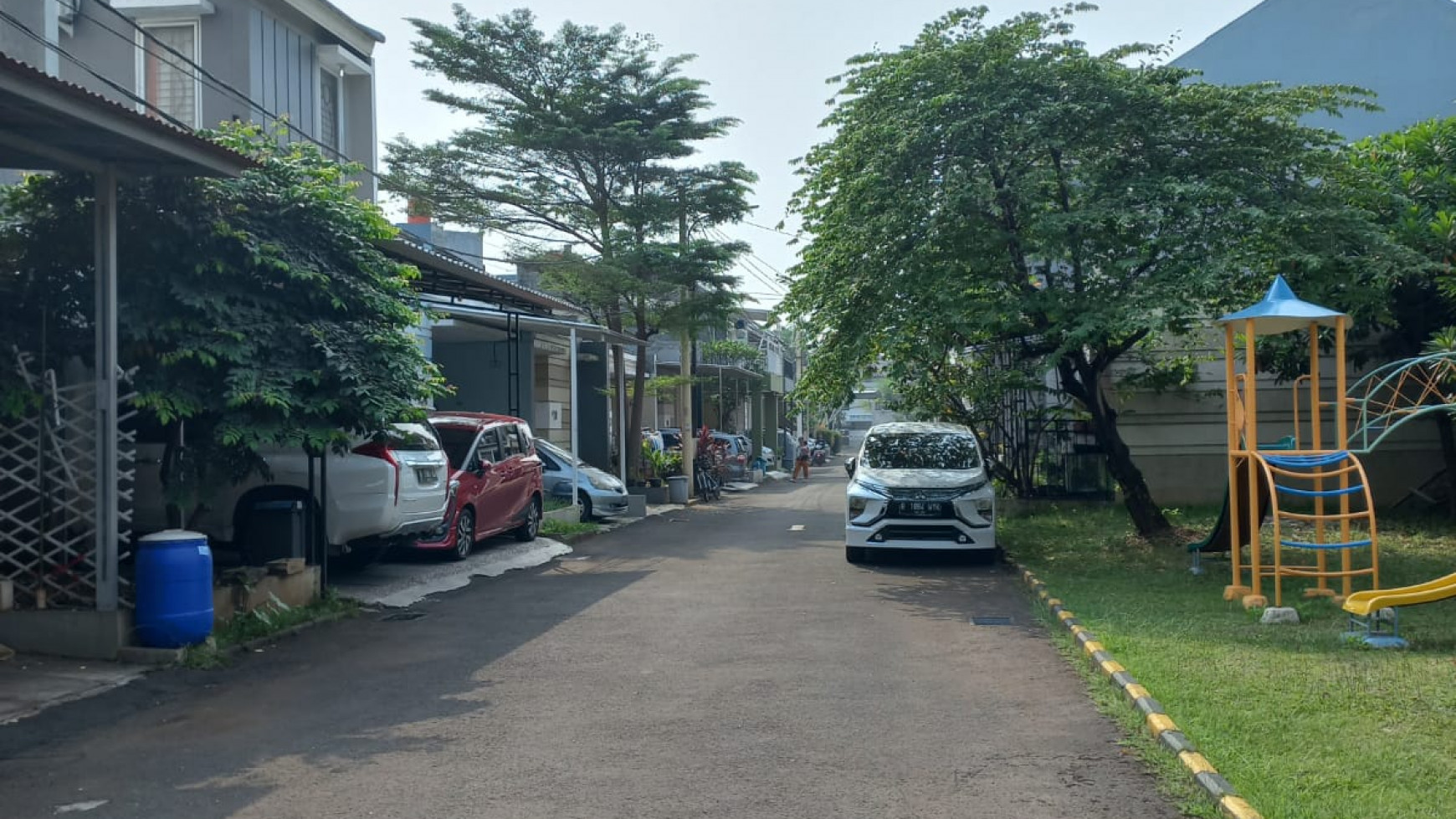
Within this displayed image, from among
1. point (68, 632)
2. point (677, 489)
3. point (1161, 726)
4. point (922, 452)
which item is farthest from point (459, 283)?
point (1161, 726)

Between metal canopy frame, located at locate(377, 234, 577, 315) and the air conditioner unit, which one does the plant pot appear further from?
metal canopy frame, located at locate(377, 234, 577, 315)

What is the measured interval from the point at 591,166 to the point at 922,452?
12684mm

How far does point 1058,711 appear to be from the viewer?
7223 millimetres

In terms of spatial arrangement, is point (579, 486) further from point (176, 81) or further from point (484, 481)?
point (176, 81)

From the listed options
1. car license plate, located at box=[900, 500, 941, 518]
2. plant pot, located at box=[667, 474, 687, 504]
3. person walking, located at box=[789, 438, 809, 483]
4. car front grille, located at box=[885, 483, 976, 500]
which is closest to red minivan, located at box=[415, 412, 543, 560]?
car front grille, located at box=[885, 483, 976, 500]

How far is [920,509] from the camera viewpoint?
1443 centimetres

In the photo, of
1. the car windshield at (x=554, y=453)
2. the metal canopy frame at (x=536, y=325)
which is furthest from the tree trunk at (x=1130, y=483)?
the car windshield at (x=554, y=453)

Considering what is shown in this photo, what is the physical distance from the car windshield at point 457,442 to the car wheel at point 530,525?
6.70ft

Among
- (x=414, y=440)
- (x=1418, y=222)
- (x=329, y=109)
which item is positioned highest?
(x=329, y=109)

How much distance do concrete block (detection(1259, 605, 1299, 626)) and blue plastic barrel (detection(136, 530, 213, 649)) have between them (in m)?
8.25

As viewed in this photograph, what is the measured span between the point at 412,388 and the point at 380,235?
171cm

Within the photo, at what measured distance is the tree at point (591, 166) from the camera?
24531 millimetres

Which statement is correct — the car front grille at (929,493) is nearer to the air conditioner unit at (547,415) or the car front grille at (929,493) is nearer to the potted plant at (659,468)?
the potted plant at (659,468)

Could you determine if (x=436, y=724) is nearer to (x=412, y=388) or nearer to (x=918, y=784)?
(x=918, y=784)
